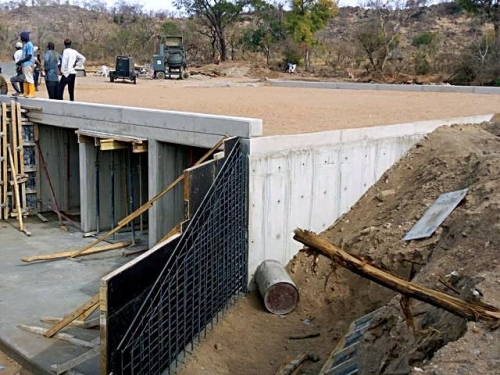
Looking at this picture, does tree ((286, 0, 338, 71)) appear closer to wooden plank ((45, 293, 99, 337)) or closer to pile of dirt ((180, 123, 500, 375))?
pile of dirt ((180, 123, 500, 375))

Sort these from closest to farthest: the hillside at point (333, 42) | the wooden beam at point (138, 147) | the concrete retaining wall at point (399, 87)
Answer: the wooden beam at point (138, 147) → the concrete retaining wall at point (399, 87) → the hillside at point (333, 42)

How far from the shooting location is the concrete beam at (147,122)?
9961 millimetres

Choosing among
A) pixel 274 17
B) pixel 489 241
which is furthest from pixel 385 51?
pixel 489 241

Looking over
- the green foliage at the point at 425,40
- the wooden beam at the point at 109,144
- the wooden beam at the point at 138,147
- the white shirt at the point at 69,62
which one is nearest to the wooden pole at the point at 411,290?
the wooden beam at the point at 138,147

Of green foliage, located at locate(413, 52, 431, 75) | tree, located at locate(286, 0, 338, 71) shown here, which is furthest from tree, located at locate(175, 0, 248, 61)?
green foliage, located at locate(413, 52, 431, 75)

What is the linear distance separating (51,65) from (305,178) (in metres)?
7.67

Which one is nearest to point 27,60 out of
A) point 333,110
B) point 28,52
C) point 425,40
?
point 28,52

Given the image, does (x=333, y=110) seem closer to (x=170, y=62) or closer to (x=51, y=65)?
(x=51, y=65)

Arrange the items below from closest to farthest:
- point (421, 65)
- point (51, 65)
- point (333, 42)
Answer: point (51, 65) → point (421, 65) → point (333, 42)

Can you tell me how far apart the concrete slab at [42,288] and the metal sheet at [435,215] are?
455 centimetres

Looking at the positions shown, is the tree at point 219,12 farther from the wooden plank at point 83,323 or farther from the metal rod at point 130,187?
the wooden plank at point 83,323

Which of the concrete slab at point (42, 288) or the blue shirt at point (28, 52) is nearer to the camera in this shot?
the concrete slab at point (42, 288)

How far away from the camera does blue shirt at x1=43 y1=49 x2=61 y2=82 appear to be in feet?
49.4

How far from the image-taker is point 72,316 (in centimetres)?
809
